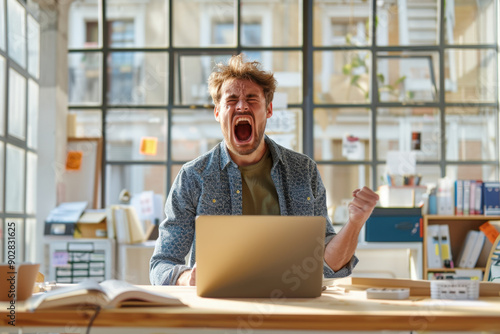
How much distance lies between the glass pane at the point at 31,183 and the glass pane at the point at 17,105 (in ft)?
0.79

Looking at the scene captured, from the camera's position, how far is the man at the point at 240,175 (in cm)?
236

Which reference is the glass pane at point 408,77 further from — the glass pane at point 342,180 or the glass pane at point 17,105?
the glass pane at point 17,105

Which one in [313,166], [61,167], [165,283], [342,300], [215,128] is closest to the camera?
[342,300]

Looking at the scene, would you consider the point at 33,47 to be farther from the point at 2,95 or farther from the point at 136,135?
the point at 136,135

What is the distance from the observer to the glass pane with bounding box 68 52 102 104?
556 centimetres

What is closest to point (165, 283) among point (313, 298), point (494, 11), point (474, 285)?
point (313, 298)

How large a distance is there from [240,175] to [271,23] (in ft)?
11.1

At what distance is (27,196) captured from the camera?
16.2 ft

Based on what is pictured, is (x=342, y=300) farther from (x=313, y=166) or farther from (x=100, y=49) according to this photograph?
(x=100, y=49)

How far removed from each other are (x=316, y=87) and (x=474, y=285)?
406cm

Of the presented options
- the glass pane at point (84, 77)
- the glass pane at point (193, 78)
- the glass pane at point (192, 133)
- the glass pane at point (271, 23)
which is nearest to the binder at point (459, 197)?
the glass pane at point (271, 23)

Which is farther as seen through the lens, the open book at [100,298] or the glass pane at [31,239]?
the glass pane at [31,239]

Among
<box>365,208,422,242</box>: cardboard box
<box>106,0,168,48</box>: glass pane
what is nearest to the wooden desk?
<box>365,208,422,242</box>: cardboard box

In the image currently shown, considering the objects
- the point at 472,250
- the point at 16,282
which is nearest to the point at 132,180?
the point at 472,250
